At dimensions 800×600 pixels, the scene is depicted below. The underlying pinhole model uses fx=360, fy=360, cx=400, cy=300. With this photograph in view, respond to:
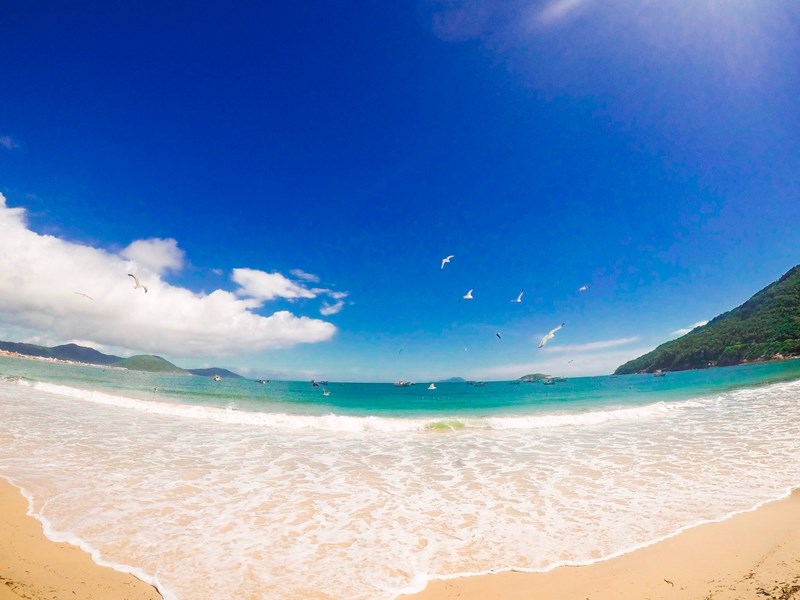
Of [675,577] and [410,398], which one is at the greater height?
[675,577]

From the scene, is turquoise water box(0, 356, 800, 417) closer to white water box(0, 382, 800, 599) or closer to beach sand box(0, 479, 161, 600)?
white water box(0, 382, 800, 599)

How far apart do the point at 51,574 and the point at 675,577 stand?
8.29 meters

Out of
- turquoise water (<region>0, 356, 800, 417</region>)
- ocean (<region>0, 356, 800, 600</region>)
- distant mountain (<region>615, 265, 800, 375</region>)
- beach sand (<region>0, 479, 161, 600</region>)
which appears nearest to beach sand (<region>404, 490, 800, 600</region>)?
ocean (<region>0, 356, 800, 600</region>)

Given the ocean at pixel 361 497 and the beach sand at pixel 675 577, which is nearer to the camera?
the beach sand at pixel 675 577

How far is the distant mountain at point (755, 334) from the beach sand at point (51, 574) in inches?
4391

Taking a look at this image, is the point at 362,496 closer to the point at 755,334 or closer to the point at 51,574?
the point at 51,574

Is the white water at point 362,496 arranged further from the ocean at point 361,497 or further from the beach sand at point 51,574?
the beach sand at point 51,574

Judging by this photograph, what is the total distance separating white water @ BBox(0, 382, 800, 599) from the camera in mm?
5500

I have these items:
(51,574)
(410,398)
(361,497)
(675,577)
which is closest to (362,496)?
(361,497)

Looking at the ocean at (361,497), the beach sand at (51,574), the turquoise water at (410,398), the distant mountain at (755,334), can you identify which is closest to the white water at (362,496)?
the ocean at (361,497)

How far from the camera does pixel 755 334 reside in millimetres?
90188

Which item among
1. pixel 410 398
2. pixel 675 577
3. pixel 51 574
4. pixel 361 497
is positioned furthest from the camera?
pixel 410 398

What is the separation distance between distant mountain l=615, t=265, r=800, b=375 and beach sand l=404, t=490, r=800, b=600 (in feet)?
341

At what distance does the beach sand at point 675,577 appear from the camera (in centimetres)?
445
